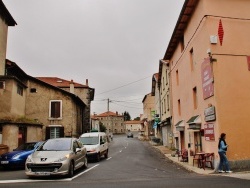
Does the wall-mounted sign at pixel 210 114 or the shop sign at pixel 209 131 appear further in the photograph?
the shop sign at pixel 209 131

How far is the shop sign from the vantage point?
13.9 m

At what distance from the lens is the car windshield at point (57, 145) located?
481 inches

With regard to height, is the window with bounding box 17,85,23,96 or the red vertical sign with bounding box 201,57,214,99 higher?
the window with bounding box 17,85,23,96

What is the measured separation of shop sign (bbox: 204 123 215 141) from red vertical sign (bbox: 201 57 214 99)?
1.46m

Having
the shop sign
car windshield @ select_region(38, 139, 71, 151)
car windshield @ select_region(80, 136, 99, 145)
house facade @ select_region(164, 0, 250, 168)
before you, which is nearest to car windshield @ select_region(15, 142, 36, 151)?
car windshield @ select_region(80, 136, 99, 145)

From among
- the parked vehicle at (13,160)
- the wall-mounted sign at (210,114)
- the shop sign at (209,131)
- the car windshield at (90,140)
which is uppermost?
the wall-mounted sign at (210,114)

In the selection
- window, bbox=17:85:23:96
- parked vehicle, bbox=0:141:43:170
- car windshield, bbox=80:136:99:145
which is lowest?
parked vehicle, bbox=0:141:43:170

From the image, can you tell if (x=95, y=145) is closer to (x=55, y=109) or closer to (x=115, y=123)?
(x=55, y=109)

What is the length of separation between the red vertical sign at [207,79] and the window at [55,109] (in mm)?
21601

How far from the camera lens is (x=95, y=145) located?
1875 cm

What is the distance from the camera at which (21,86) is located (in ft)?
91.6

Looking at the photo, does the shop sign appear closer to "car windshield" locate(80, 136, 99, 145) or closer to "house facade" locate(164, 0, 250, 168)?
"house facade" locate(164, 0, 250, 168)

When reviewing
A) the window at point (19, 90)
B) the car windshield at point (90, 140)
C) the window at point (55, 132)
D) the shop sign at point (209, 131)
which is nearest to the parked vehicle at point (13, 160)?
the car windshield at point (90, 140)

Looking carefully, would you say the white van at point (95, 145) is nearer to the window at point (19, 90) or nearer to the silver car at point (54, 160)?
the silver car at point (54, 160)
